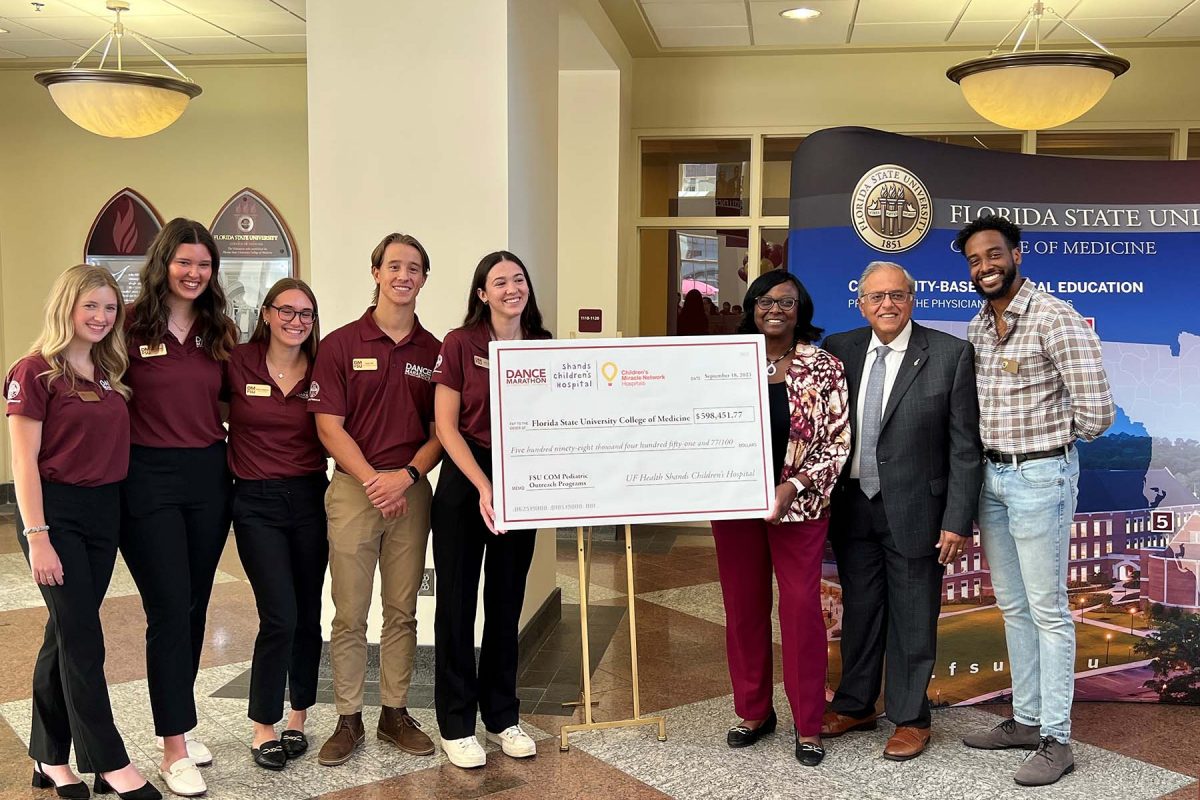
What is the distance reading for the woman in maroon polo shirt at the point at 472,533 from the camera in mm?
3240

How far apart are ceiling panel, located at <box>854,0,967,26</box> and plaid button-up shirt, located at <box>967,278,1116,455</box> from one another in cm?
361

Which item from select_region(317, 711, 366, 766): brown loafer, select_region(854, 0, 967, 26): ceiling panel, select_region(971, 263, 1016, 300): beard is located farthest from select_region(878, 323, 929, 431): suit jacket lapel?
select_region(854, 0, 967, 26): ceiling panel

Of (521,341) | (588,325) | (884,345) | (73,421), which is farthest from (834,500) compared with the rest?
(588,325)

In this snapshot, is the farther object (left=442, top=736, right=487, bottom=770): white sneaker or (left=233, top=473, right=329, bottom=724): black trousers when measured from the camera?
(left=442, top=736, right=487, bottom=770): white sneaker

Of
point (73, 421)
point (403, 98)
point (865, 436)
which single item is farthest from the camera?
point (403, 98)

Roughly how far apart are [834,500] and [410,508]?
1.47 metres

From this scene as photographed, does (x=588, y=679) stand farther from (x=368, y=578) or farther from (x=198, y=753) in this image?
(x=198, y=753)

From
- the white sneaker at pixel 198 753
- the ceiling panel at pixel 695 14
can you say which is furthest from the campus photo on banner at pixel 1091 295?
the ceiling panel at pixel 695 14

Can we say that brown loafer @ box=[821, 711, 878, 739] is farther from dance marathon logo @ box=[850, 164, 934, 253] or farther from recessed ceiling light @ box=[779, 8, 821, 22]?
recessed ceiling light @ box=[779, 8, 821, 22]

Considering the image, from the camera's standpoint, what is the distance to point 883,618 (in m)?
3.55

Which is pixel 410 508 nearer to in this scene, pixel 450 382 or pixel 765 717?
pixel 450 382

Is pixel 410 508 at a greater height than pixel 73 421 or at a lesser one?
lesser

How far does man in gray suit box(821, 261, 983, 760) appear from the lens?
3.30 meters

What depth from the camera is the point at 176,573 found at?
3055 mm
